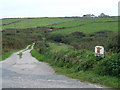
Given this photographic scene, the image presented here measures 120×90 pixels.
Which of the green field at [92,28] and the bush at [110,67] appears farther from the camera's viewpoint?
the green field at [92,28]

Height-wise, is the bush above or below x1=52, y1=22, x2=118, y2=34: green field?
below

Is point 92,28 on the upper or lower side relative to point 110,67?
upper

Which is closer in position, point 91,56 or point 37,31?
point 91,56

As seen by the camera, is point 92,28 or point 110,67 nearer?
point 110,67

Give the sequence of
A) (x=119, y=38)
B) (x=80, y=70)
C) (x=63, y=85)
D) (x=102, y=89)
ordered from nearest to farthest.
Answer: (x=102, y=89)
(x=63, y=85)
(x=80, y=70)
(x=119, y=38)

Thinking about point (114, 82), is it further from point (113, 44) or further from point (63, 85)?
point (113, 44)

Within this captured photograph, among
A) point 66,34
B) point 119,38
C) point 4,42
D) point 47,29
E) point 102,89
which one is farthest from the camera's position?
point 47,29

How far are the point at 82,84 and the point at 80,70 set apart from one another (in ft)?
13.9

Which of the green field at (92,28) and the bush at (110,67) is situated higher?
the green field at (92,28)

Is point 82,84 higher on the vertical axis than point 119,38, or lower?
lower

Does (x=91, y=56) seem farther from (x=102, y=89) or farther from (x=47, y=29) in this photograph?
(x=47, y=29)

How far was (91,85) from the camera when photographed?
9.38 metres

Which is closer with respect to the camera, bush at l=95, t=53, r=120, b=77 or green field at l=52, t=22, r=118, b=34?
bush at l=95, t=53, r=120, b=77

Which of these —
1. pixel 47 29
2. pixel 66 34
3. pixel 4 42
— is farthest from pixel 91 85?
pixel 47 29
